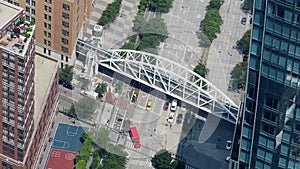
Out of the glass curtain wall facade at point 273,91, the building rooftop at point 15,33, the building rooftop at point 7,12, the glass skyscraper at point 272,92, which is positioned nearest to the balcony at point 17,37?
the building rooftop at point 15,33

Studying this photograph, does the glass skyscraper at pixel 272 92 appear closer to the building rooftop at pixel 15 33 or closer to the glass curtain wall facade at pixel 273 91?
the glass curtain wall facade at pixel 273 91

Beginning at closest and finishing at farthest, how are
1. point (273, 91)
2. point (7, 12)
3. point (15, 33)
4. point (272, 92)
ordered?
point (273, 91) → point (272, 92) → point (15, 33) → point (7, 12)

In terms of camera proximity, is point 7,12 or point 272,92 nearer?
point 272,92

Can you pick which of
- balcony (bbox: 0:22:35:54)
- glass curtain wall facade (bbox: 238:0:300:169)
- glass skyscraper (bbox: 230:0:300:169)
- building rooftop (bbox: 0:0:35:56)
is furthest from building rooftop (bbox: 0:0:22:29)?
glass curtain wall facade (bbox: 238:0:300:169)

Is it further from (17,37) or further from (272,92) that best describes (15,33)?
(272,92)

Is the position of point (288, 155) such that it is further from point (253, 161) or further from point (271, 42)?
point (271, 42)

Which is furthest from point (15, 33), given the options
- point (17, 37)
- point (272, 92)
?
point (272, 92)

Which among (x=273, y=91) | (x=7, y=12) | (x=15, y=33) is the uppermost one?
(x=7, y=12)
